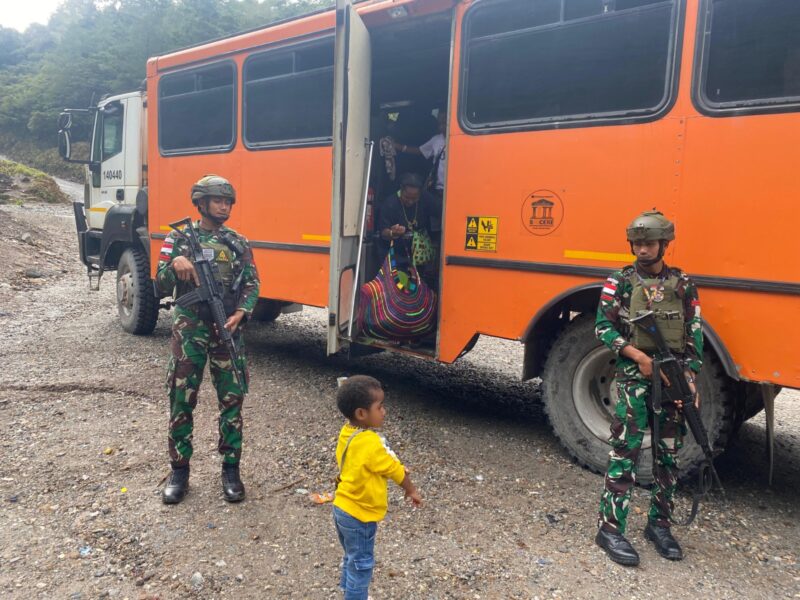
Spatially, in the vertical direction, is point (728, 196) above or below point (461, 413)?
above

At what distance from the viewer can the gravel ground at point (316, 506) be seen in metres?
2.54

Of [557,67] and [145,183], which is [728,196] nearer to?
[557,67]

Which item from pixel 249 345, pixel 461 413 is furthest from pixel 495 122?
pixel 249 345

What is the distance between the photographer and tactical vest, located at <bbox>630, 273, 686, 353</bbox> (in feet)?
8.67

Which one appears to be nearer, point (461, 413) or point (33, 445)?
point (33, 445)

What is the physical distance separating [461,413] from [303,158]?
7.82ft

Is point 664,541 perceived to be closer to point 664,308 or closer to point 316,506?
point 664,308

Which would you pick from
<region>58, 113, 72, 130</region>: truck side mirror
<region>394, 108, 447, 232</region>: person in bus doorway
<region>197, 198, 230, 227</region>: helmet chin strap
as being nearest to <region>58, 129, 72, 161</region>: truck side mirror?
<region>58, 113, 72, 130</region>: truck side mirror

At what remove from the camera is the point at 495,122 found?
3809mm

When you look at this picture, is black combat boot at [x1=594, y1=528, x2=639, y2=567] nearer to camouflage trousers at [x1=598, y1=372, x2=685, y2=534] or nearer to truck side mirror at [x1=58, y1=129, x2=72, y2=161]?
camouflage trousers at [x1=598, y1=372, x2=685, y2=534]

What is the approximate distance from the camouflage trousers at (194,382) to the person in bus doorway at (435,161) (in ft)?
7.26

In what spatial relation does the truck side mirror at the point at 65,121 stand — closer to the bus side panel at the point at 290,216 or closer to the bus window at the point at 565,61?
the bus side panel at the point at 290,216

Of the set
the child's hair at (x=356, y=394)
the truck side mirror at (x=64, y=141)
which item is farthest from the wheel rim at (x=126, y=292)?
the child's hair at (x=356, y=394)

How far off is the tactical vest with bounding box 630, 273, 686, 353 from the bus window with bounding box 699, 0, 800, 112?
1.04 m
